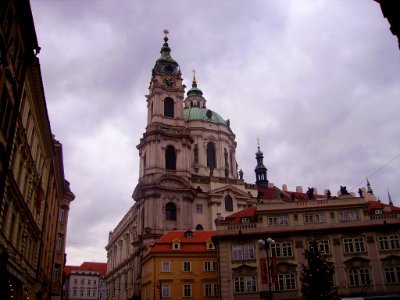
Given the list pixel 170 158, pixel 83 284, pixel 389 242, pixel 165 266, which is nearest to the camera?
pixel 389 242

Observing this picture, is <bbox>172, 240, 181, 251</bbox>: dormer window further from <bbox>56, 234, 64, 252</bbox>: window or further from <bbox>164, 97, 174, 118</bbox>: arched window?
<bbox>164, 97, 174, 118</bbox>: arched window

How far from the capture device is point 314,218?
45.3 metres

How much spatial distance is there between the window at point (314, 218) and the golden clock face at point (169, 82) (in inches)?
1640

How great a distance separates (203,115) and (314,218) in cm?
4652

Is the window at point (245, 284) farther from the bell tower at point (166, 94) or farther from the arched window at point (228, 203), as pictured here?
the bell tower at point (166, 94)

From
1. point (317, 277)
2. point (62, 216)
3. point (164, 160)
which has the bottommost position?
point (317, 277)

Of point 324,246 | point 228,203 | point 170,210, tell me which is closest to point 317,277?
point 324,246

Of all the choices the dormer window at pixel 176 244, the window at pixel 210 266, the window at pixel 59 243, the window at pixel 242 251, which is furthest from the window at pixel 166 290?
the window at pixel 59 243

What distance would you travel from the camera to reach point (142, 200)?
70438mm

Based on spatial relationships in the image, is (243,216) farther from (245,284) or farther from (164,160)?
(164,160)

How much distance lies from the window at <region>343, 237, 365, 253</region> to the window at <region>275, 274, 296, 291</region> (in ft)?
18.8

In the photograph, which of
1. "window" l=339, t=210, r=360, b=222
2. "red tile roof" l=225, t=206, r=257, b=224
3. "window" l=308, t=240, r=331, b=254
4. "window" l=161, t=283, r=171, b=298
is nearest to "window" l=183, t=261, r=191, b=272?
"window" l=161, t=283, r=171, b=298

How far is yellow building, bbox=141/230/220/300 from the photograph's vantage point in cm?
5050

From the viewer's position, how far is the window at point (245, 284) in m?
43.0
